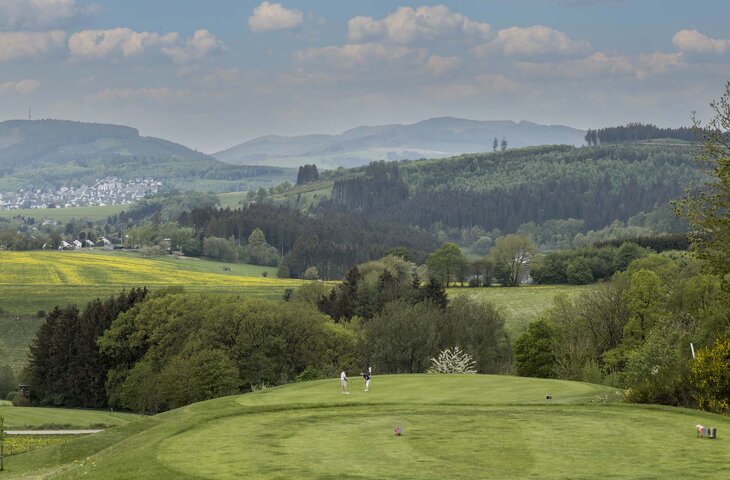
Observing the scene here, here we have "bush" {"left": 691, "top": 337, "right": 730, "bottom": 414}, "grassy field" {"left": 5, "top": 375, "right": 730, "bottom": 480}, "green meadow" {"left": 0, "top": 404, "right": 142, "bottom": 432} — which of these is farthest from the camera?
"green meadow" {"left": 0, "top": 404, "right": 142, "bottom": 432}

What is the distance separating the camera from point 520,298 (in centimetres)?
14362

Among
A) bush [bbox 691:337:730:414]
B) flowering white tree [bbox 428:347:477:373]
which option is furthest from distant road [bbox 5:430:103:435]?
bush [bbox 691:337:730:414]

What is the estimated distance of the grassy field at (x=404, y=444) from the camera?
22.7 m

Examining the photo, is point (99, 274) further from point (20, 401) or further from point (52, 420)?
point (52, 420)

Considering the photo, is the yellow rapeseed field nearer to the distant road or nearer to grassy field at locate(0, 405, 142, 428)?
grassy field at locate(0, 405, 142, 428)

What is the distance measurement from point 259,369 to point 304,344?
487 centimetres

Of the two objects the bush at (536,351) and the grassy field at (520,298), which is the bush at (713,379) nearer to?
the bush at (536,351)

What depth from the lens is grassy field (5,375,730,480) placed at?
22719 millimetres

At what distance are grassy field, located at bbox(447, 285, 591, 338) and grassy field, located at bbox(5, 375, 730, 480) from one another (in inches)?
3178

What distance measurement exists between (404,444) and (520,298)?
119 m

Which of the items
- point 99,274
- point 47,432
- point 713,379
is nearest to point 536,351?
point 47,432

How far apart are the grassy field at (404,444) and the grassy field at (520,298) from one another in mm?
80729

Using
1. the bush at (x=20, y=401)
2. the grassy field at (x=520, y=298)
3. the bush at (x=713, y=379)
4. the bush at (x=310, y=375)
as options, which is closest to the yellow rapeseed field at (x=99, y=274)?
the grassy field at (x=520, y=298)

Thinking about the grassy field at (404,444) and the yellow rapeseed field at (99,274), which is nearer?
the grassy field at (404,444)
